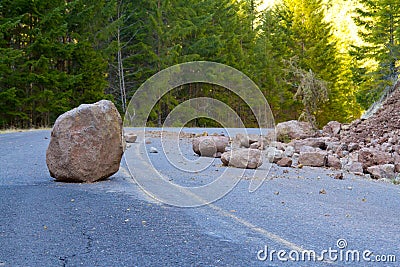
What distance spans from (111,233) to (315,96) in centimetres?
1990

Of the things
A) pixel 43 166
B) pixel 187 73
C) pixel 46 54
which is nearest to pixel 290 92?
pixel 187 73

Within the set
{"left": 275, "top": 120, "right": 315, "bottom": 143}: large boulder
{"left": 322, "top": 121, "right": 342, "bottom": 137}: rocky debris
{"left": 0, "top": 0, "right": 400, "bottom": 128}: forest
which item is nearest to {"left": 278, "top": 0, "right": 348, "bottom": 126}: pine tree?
{"left": 0, "top": 0, "right": 400, "bottom": 128}: forest

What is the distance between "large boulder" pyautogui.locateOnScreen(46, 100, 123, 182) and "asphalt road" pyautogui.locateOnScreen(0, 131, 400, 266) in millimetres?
157

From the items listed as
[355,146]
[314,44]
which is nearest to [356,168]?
[355,146]

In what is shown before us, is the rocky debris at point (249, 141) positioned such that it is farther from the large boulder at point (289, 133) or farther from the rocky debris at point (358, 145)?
the large boulder at point (289, 133)

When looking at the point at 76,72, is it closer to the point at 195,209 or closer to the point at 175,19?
the point at 175,19

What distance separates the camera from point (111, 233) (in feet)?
9.73

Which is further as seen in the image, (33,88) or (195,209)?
(33,88)

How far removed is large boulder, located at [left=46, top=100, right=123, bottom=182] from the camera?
477cm

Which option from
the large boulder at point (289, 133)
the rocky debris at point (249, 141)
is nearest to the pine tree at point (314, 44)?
the large boulder at point (289, 133)

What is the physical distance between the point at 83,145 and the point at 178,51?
Answer: 19.7 metres

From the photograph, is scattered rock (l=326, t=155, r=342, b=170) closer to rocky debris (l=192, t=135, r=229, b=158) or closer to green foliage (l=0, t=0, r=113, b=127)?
rocky debris (l=192, t=135, r=229, b=158)

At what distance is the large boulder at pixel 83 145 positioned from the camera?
188 inches

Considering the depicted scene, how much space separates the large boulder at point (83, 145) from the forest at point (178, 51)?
11.2 meters
